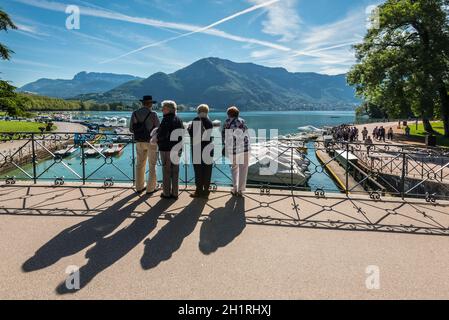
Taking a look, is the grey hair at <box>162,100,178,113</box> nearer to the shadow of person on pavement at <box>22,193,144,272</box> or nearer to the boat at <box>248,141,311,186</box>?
the shadow of person on pavement at <box>22,193,144,272</box>

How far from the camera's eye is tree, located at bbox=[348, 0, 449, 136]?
28.0m

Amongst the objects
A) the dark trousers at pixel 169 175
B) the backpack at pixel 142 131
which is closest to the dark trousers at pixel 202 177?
the dark trousers at pixel 169 175

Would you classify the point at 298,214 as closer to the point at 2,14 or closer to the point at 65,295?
the point at 65,295

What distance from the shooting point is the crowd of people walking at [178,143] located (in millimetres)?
6586

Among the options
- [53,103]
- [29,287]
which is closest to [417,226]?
[29,287]

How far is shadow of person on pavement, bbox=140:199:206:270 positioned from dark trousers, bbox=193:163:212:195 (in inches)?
25.7

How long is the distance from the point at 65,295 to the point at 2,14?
18.8m

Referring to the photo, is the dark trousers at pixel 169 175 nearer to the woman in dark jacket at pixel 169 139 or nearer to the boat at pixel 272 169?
the woman in dark jacket at pixel 169 139

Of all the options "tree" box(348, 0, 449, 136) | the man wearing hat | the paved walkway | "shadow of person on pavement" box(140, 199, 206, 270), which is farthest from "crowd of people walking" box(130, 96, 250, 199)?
"tree" box(348, 0, 449, 136)

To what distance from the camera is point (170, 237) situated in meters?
4.86

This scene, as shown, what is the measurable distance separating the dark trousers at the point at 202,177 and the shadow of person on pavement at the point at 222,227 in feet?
2.18

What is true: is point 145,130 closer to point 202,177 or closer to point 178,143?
point 178,143
